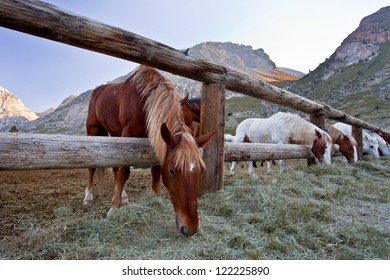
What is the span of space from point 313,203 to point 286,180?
3.76ft

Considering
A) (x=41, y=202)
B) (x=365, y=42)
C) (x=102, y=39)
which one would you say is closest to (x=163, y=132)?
(x=102, y=39)

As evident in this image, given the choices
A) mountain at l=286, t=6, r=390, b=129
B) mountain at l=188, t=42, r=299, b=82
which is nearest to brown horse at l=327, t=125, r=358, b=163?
mountain at l=286, t=6, r=390, b=129

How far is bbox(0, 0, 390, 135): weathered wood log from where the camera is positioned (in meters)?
1.69

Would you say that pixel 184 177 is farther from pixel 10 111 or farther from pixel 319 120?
pixel 10 111

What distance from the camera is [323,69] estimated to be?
256 feet

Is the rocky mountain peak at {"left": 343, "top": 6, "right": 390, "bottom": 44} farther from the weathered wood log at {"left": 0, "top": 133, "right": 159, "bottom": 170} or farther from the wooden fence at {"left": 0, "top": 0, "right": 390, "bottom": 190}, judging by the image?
the weathered wood log at {"left": 0, "top": 133, "right": 159, "bottom": 170}

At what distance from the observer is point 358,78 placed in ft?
186

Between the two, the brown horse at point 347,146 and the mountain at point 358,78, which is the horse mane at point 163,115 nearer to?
the brown horse at point 347,146

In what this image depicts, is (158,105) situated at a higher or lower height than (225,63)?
lower

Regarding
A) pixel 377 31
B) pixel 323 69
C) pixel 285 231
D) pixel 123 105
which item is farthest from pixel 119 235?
pixel 377 31

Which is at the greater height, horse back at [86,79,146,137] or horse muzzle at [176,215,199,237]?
horse back at [86,79,146,137]

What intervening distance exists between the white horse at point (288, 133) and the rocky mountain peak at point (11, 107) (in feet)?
447

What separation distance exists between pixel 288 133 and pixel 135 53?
214 inches

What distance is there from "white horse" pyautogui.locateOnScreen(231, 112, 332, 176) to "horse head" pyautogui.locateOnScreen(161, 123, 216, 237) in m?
4.42
